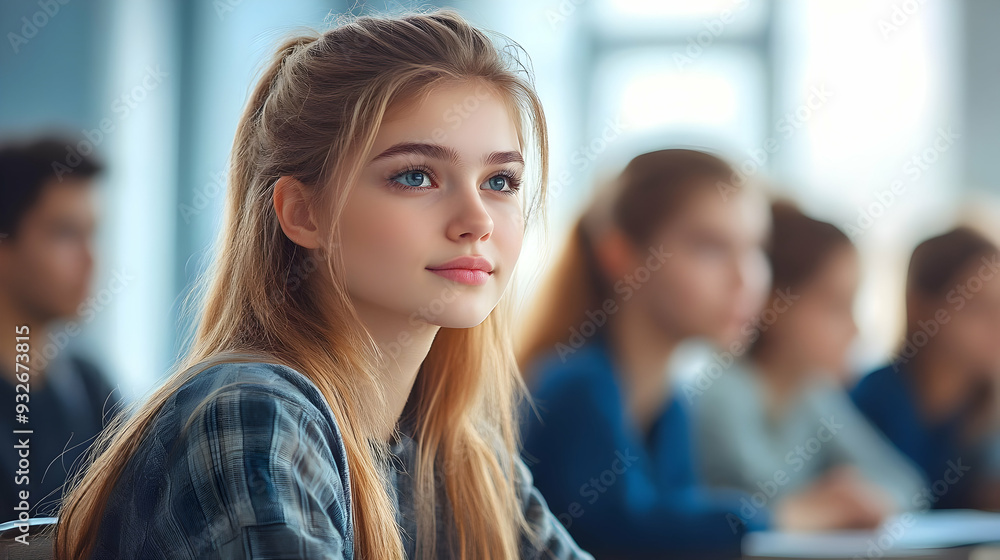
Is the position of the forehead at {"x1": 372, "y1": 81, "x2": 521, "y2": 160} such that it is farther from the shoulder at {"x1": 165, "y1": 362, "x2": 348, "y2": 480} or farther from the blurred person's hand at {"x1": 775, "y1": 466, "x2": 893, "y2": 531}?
the blurred person's hand at {"x1": 775, "y1": 466, "x2": 893, "y2": 531}

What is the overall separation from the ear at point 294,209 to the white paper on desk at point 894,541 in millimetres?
675

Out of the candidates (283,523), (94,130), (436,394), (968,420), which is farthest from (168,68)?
(968,420)

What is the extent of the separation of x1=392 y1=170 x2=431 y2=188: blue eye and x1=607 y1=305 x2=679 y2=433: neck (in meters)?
0.77

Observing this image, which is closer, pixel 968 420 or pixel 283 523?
pixel 283 523

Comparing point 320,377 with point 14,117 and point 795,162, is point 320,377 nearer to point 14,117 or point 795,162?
point 14,117

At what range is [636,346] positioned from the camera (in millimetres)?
1409

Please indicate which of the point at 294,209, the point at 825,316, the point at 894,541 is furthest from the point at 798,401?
the point at 294,209

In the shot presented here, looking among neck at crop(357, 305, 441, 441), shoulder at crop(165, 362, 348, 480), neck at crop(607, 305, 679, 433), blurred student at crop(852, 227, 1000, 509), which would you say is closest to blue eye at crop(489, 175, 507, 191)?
neck at crop(357, 305, 441, 441)

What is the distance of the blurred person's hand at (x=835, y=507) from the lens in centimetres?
146

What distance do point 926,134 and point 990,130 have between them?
0.61ft

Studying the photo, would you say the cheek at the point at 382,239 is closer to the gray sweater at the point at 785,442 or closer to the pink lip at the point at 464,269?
the pink lip at the point at 464,269

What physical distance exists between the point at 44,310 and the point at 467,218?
95 centimetres

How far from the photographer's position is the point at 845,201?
8.51 feet

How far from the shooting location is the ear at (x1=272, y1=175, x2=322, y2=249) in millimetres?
686
